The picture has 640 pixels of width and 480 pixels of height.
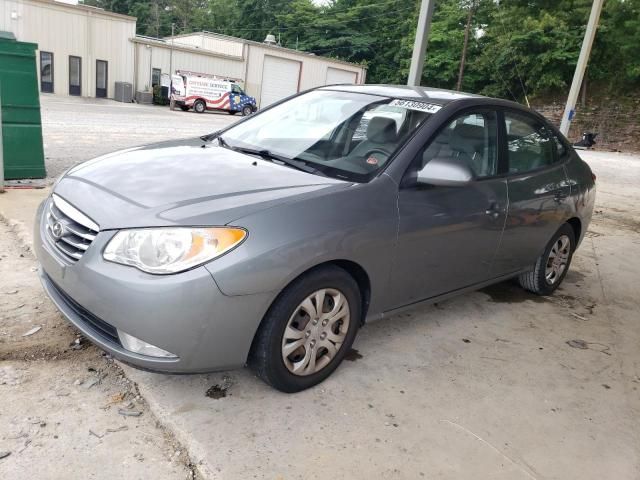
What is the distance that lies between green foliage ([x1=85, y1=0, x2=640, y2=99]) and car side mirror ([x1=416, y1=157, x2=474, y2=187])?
55.9ft

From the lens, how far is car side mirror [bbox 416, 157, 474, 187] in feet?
9.77

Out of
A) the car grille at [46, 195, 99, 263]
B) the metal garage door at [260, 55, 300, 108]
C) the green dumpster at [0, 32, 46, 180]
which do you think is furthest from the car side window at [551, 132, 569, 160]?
the metal garage door at [260, 55, 300, 108]

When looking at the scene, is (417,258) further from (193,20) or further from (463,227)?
(193,20)

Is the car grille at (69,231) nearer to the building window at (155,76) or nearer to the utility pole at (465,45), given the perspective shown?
the building window at (155,76)

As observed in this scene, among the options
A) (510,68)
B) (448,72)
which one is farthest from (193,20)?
(510,68)

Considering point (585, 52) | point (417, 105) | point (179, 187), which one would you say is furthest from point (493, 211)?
point (585, 52)

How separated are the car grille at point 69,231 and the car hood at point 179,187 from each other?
0.04 meters

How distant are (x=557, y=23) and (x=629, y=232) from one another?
29956 millimetres

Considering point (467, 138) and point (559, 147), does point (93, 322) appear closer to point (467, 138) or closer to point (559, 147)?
point (467, 138)

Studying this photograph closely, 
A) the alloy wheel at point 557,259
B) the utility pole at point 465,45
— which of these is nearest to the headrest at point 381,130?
the alloy wheel at point 557,259

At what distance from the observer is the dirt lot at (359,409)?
2264 mm

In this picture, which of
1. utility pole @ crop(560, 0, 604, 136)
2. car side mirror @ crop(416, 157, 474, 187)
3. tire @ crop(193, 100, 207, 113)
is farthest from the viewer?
tire @ crop(193, 100, 207, 113)

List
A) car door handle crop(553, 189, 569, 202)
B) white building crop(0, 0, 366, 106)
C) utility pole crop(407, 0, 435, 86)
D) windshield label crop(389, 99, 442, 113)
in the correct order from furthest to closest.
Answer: white building crop(0, 0, 366, 106) < utility pole crop(407, 0, 435, 86) < car door handle crop(553, 189, 569, 202) < windshield label crop(389, 99, 442, 113)

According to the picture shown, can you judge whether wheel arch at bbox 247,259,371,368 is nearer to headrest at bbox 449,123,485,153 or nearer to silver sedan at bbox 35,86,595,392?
silver sedan at bbox 35,86,595,392
